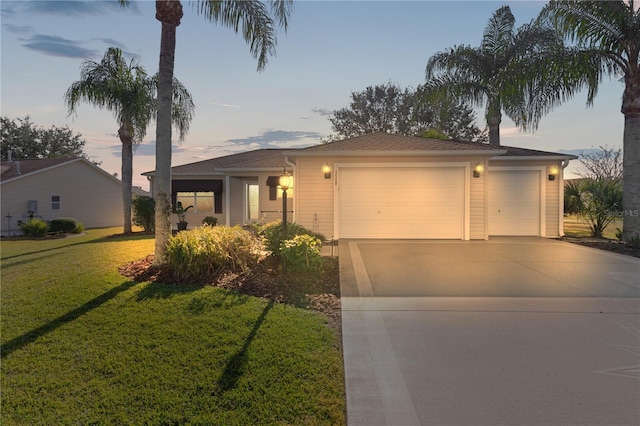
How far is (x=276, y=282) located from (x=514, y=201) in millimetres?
10157

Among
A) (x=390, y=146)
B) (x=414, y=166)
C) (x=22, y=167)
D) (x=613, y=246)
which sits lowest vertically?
(x=613, y=246)

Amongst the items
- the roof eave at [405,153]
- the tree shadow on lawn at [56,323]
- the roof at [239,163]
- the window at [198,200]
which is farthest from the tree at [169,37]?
the window at [198,200]

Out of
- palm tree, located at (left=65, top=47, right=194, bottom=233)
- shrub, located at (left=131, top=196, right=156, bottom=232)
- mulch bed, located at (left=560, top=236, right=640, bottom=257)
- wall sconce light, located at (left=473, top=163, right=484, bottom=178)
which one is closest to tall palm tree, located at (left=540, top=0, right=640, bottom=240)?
mulch bed, located at (left=560, top=236, right=640, bottom=257)

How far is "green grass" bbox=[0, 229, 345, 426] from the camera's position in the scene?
2.91 m

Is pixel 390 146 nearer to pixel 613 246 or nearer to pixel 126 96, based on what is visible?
pixel 613 246

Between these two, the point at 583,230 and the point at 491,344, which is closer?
the point at 491,344

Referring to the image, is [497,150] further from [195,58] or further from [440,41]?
[195,58]

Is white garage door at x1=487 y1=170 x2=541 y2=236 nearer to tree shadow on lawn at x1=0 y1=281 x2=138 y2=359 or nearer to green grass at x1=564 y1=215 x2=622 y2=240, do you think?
green grass at x1=564 y1=215 x2=622 y2=240

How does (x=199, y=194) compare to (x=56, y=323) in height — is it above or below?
above

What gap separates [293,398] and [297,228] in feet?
19.3

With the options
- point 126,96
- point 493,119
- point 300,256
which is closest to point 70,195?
point 126,96

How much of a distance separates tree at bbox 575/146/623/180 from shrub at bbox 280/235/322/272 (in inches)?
1241

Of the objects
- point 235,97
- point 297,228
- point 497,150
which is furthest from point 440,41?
point 297,228

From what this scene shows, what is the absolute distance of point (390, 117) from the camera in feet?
108
